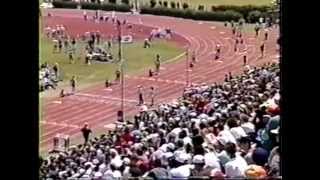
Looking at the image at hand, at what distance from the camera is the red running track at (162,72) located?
7504 mm

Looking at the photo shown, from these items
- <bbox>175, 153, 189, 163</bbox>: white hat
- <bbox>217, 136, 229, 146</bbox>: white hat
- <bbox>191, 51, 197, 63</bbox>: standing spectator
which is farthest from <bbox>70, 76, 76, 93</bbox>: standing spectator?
<bbox>175, 153, 189, 163</bbox>: white hat

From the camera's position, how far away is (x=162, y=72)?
1023 centimetres

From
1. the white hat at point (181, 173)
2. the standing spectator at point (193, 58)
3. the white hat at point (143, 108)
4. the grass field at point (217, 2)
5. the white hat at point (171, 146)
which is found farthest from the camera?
the standing spectator at point (193, 58)

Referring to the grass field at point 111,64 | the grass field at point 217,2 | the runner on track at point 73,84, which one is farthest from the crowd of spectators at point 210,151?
the grass field at point 111,64

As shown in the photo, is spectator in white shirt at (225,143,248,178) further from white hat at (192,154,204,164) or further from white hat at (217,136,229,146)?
white hat at (217,136,229,146)

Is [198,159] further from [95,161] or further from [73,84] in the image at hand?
[73,84]

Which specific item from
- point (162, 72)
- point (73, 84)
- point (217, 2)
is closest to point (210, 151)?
point (73, 84)

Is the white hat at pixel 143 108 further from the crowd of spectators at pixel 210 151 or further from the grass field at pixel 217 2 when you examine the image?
the crowd of spectators at pixel 210 151

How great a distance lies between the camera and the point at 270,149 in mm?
1947

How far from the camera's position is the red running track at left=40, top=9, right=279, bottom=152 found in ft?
24.6
